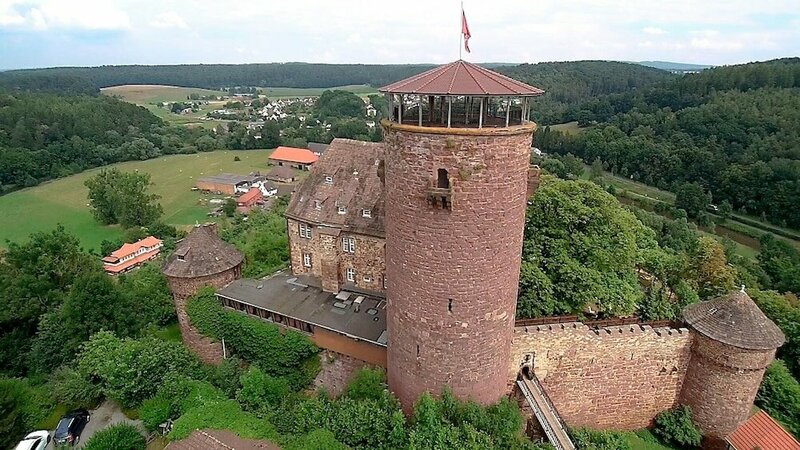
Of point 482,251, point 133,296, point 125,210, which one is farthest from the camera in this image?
point 125,210

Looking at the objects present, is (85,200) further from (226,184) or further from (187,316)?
(187,316)

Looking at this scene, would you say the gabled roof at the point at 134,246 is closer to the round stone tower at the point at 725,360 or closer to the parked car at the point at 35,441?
the parked car at the point at 35,441

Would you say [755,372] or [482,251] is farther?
[755,372]

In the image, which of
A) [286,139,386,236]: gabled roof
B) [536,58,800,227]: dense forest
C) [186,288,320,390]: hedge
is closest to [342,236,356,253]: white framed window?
[286,139,386,236]: gabled roof

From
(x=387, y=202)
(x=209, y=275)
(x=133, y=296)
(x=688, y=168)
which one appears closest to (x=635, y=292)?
(x=387, y=202)

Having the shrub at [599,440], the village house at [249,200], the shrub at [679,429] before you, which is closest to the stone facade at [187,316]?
the shrub at [599,440]

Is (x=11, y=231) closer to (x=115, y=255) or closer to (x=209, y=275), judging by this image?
(x=115, y=255)

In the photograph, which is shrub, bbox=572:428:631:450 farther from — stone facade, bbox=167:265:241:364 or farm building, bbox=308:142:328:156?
farm building, bbox=308:142:328:156
